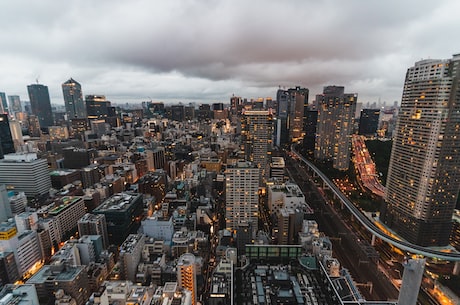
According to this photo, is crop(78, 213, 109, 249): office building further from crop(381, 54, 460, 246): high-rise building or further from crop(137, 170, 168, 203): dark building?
crop(381, 54, 460, 246): high-rise building

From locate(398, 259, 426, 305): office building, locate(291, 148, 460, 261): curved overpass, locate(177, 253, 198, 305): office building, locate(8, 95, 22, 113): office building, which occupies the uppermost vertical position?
locate(8, 95, 22, 113): office building

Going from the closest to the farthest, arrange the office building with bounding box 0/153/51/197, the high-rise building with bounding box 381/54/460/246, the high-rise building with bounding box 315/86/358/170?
the high-rise building with bounding box 381/54/460/246 → the office building with bounding box 0/153/51/197 → the high-rise building with bounding box 315/86/358/170

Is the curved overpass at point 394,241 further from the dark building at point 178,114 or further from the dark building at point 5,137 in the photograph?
the dark building at point 178,114

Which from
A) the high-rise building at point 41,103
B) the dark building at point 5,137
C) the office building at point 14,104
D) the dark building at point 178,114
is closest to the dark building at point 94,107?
the high-rise building at point 41,103

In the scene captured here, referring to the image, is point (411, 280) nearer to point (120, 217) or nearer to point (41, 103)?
point (120, 217)

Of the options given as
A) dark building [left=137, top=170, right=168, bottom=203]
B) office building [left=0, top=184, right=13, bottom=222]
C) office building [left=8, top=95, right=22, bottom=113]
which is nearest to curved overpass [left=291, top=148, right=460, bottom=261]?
dark building [left=137, top=170, right=168, bottom=203]

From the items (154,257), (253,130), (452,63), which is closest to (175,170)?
(253,130)

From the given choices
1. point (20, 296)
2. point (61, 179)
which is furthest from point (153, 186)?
point (20, 296)
